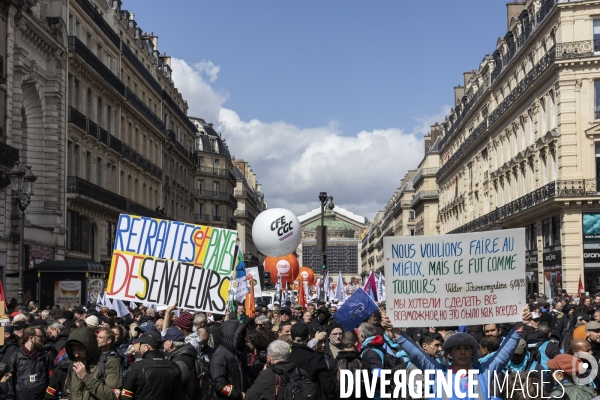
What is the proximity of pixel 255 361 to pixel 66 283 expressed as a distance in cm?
1651

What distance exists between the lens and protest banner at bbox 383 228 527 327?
750 centimetres

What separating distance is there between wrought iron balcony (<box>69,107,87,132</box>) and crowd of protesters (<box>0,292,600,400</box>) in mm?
24239

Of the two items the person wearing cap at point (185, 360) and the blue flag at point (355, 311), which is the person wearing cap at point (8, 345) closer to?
the person wearing cap at point (185, 360)

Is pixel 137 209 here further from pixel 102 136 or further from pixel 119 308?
pixel 119 308

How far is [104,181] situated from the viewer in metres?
39.8

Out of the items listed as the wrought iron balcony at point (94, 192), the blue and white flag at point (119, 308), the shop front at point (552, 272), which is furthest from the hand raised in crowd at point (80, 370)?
the shop front at point (552, 272)

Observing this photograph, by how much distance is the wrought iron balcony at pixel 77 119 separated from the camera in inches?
1341

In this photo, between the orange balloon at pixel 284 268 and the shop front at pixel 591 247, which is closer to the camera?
the orange balloon at pixel 284 268

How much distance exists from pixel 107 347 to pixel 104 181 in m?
32.5

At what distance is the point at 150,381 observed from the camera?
7.16m

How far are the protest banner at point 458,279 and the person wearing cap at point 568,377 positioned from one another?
2.34ft

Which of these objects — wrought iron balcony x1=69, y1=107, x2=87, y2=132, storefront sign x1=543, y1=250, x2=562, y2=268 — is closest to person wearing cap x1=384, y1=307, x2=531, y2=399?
wrought iron balcony x1=69, y1=107, x2=87, y2=132

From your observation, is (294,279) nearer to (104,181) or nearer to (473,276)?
(104,181)

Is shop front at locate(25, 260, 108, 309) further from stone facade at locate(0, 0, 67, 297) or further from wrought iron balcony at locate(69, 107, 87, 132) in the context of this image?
wrought iron balcony at locate(69, 107, 87, 132)
